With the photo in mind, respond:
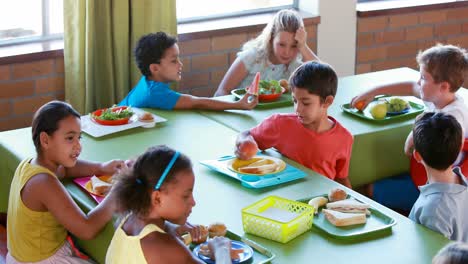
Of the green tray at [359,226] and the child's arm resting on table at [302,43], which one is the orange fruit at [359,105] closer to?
the child's arm resting on table at [302,43]

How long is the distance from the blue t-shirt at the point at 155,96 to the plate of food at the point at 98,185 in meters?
0.83

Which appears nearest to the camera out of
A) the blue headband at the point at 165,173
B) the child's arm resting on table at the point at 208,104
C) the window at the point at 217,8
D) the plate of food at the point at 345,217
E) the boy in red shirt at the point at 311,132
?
the blue headband at the point at 165,173

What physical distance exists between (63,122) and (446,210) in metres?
1.28

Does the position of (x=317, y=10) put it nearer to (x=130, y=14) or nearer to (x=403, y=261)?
(x=130, y=14)

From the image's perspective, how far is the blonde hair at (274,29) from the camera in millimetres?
4059

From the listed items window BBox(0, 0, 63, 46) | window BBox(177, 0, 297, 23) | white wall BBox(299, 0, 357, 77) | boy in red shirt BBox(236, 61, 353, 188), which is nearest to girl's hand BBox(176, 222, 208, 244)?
boy in red shirt BBox(236, 61, 353, 188)

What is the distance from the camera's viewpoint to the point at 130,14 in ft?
14.2

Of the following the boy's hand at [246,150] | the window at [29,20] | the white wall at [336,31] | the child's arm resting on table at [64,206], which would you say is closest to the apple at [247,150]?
the boy's hand at [246,150]

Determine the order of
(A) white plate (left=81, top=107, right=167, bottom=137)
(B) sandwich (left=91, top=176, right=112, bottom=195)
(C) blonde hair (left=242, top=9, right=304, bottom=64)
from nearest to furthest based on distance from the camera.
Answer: (B) sandwich (left=91, top=176, right=112, bottom=195) < (A) white plate (left=81, top=107, right=167, bottom=137) < (C) blonde hair (left=242, top=9, right=304, bottom=64)

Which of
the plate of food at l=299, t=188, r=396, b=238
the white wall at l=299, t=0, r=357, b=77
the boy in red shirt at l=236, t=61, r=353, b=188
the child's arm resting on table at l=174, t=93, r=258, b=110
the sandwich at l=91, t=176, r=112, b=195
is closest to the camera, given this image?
the plate of food at l=299, t=188, r=396, b=238

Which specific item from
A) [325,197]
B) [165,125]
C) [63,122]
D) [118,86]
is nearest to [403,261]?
[325,197]

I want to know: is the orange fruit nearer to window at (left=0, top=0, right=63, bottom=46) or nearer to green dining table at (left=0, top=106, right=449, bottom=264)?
green dining table at (left=0, top=106, right=449, bottom=264)

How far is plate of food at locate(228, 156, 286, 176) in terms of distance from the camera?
2.84m

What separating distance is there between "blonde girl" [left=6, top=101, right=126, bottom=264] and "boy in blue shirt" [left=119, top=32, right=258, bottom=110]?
0.90m
